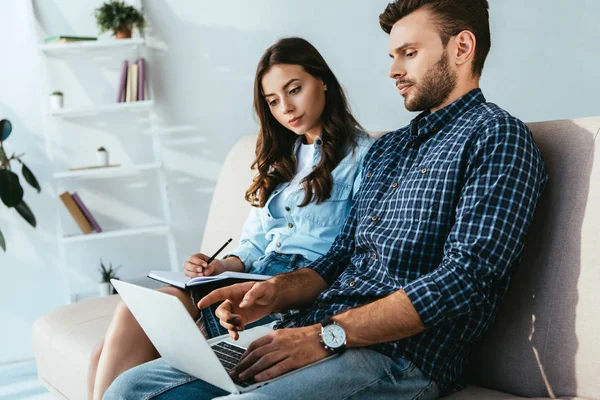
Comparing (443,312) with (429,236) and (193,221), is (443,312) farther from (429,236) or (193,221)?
(193,221)

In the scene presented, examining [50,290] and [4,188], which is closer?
[4,188]

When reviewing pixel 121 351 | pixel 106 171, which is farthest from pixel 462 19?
pixel 106 171

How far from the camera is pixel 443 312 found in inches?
45.0

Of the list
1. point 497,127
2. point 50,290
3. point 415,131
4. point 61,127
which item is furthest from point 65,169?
point 497,127

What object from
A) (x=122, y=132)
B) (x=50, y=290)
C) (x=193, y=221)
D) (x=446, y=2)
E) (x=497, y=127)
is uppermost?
(x=446, y=2)

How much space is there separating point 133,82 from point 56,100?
1.21 feet

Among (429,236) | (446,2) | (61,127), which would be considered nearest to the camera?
(429,236)

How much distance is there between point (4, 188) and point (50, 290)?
26.7 inches

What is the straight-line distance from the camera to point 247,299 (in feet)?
4.35

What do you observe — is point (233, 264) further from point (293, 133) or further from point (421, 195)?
point (421, 195)

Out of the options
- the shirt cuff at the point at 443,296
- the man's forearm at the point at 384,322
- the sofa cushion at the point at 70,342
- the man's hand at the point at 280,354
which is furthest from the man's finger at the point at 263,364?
the sofa cushion at the point at 70,342

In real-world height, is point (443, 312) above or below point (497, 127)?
below

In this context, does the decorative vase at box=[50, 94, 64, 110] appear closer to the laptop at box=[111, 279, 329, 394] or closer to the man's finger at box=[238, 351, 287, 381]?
the laptop at box=[111, 279, 329, 394]

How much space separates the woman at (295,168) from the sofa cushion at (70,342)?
0.20 meters
